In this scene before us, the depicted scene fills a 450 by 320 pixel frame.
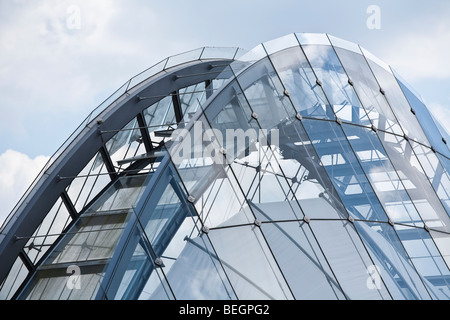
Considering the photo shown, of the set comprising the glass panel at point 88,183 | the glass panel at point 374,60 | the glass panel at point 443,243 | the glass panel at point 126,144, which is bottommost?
the glass panel at point 443,243

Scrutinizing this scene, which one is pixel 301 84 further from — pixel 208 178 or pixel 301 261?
pixel 301 261

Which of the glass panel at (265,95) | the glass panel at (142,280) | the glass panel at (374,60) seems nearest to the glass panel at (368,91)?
the glass panel at (374,60)

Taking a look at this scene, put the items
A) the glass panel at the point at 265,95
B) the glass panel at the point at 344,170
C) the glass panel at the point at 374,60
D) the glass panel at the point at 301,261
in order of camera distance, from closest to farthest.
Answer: the glass panel at the point at 301,261 → the glass panel at the point at 344,170 → the glass panel at the point at 265,95 → the glass panel at the point at 374,60

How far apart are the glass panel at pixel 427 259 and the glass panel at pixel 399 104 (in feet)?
11.0

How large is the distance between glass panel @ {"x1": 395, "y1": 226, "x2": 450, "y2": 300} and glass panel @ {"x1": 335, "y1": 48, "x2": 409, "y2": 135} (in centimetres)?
312

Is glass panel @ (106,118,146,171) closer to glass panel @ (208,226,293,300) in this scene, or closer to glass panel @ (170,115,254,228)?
glass panel @ (170,115,254,228)

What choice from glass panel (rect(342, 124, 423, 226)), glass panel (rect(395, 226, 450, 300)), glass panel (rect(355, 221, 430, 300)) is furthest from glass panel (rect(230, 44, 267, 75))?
glass panel (rect(395, 226, 450, 300))

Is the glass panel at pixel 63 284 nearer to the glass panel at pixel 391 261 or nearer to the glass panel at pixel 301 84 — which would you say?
the glass panel at pixel 301 84

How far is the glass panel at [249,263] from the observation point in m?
11.6

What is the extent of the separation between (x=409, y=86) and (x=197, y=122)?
741 cm

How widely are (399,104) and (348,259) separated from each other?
6.04 m

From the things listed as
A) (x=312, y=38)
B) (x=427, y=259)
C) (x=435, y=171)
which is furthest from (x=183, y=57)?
(x=427, y=259)

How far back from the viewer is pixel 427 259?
13172 millimetres
